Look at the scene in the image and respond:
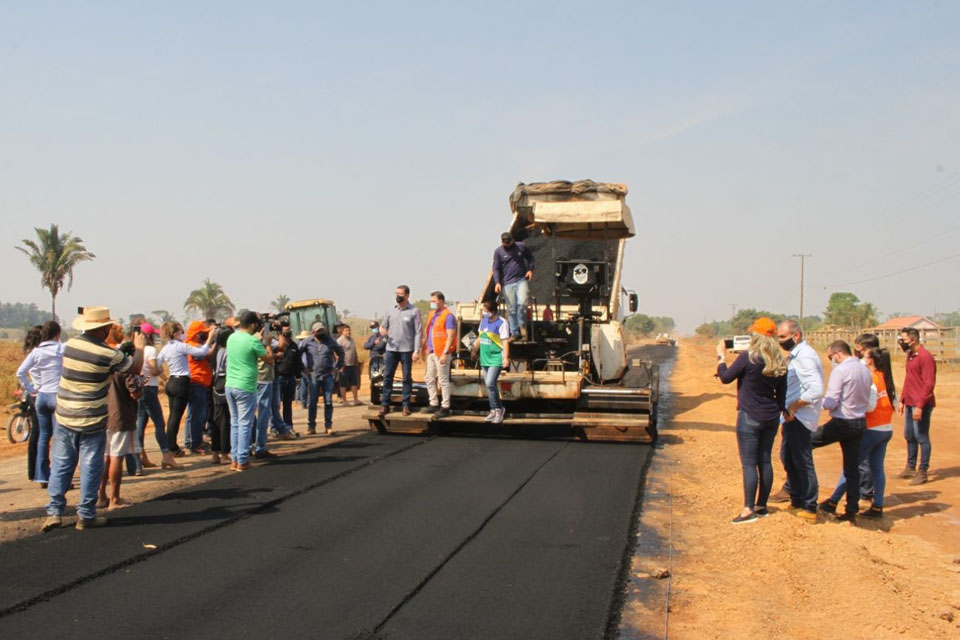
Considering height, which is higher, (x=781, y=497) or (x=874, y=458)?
(x=874, y=458)

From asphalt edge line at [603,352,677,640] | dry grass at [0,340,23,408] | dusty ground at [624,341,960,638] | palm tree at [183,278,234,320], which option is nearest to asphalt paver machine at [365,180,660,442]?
asphalt edge line at [603,352,677,640]

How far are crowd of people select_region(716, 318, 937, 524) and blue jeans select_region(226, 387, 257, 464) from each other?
505cm

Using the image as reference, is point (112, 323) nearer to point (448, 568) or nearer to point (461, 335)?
point (448, 568)

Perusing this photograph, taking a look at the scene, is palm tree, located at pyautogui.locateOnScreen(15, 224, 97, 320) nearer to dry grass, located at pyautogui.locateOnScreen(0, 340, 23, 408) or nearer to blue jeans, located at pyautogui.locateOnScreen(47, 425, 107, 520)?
dry grass, located at pyautogui.locateOnScreen(0, 340, 23, 408)

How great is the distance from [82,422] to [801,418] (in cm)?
617

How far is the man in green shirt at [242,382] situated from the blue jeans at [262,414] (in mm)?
783

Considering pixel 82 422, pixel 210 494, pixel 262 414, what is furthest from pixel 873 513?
pixel 82 422

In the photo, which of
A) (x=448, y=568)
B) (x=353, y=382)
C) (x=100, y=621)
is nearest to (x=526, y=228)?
(x=353, y=382)

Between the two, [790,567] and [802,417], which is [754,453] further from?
[790,567]

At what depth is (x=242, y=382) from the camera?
858cm

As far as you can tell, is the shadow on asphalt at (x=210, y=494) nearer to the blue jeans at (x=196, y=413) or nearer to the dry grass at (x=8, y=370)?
the blue jeans at (x=196, y=413)

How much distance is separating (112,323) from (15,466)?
474 cm

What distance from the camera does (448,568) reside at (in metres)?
5.26

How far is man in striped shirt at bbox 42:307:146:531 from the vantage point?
618cm
